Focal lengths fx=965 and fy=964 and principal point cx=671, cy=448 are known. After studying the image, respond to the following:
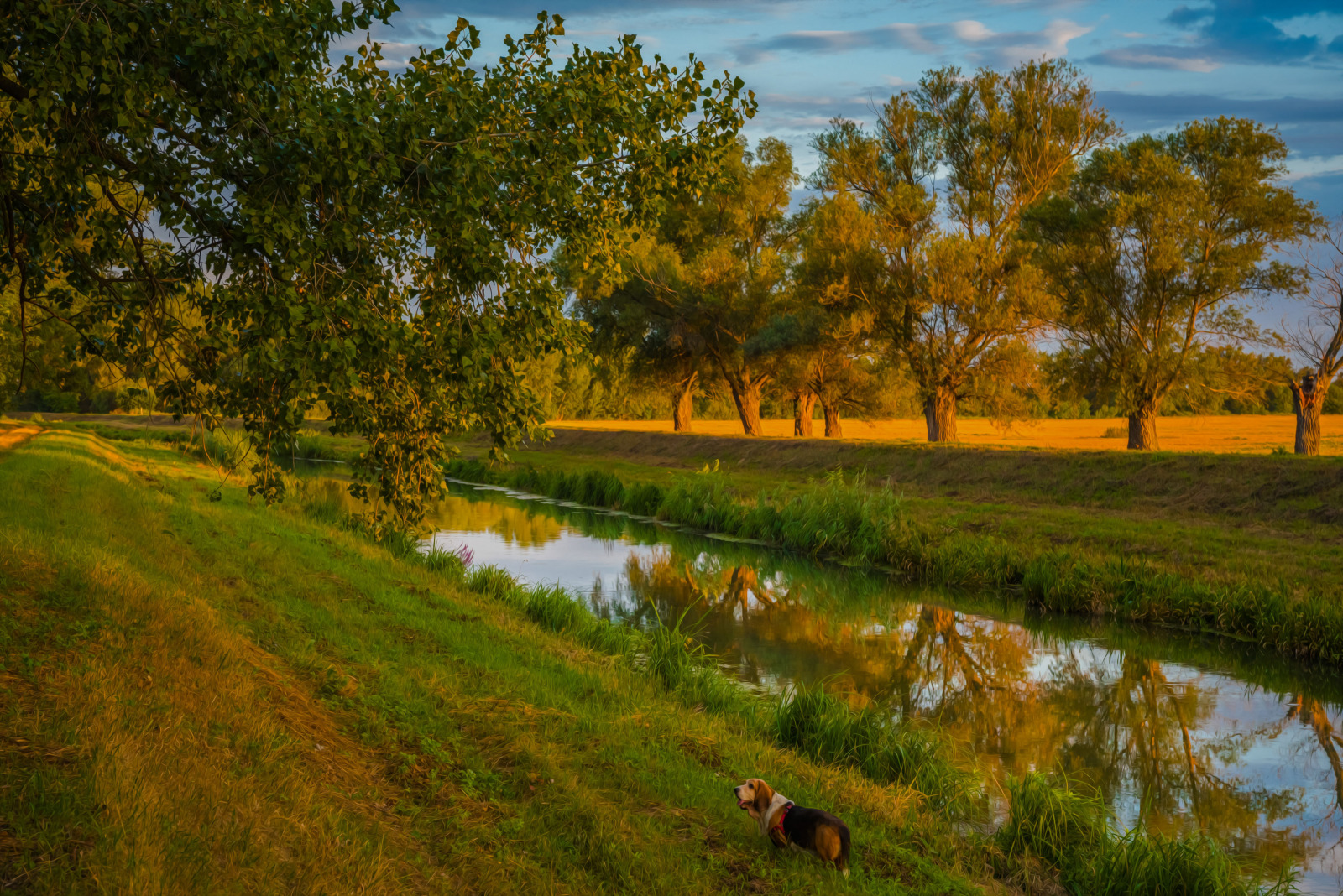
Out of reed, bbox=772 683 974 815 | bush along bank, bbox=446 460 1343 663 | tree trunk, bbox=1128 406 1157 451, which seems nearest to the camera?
reed, bbox=772 683 974 815

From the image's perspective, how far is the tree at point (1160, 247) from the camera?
3197 cm

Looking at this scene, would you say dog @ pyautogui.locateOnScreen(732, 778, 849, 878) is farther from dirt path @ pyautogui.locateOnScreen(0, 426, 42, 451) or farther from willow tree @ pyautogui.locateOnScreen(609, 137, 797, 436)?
willow tree @ pyautogui.locateOnScreen(609, 137, 797, 436)


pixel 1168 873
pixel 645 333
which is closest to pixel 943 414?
pixel 645 333

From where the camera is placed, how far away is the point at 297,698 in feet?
22.4

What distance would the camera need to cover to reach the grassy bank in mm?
4363

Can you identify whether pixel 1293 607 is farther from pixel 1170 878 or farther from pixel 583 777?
pixel 583 777

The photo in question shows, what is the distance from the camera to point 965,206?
38656 millimetres

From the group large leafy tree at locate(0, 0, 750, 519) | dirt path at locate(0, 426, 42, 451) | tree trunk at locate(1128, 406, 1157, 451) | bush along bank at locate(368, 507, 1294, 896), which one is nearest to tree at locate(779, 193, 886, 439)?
tree trunk at locate(1128, 406, 1157, 451)

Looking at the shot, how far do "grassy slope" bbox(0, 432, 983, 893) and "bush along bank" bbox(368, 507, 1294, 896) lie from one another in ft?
1.59

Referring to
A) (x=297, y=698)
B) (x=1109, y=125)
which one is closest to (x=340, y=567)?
(x=297, y=698)

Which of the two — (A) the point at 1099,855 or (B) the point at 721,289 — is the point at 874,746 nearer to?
(A) the point at 1099,855

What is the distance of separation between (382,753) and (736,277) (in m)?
41.6

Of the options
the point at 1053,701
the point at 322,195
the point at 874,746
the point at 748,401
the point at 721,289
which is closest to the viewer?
the point at 322,195

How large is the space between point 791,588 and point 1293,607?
833 cm
